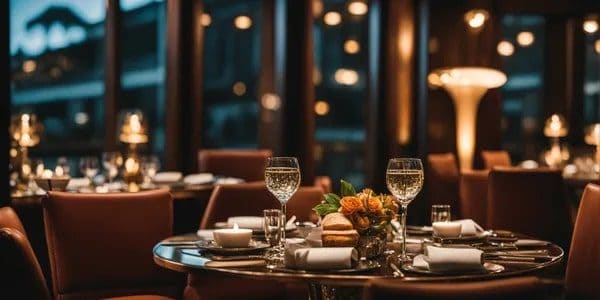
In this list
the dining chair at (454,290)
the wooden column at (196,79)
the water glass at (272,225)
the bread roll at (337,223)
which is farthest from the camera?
the wooden column at (196,79)

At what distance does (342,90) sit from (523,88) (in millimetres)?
2556

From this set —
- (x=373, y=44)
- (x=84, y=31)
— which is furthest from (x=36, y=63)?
(x=373, y=44)

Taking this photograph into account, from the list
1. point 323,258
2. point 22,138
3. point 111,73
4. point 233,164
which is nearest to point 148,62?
point 111,73

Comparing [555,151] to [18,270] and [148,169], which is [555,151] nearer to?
[148,169]

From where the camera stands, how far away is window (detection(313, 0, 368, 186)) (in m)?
7.32

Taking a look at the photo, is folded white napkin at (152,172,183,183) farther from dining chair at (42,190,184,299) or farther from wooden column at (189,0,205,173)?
dining chair at (42,190,184,299)

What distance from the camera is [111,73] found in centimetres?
606

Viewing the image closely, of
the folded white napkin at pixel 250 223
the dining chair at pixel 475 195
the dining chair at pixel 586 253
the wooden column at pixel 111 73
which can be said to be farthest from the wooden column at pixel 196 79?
the dining chair at pixel 586 253

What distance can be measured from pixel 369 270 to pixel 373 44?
5.87 metres

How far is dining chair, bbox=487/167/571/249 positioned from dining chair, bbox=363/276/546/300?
88.5 inches

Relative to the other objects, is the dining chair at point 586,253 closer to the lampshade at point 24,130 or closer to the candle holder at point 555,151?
the lampshade at point 24,130

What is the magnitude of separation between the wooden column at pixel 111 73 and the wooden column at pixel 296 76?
1456 millimetres

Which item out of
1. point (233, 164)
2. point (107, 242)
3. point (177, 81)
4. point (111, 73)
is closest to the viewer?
point (107, 242)

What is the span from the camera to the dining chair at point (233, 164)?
5.41 m
